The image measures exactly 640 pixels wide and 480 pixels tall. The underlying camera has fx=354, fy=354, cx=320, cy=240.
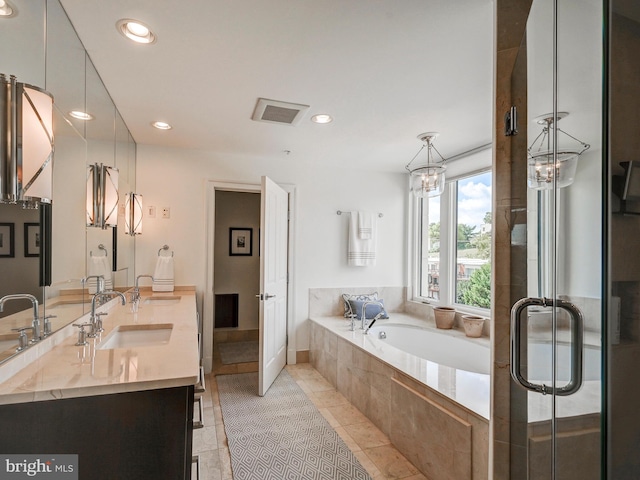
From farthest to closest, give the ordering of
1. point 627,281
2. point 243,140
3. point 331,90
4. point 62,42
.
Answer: point 243,140 < point 331,90 < point 62,42 < point 627,281

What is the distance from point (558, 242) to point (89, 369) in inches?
62.1

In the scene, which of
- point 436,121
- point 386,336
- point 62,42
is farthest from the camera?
point 386,336

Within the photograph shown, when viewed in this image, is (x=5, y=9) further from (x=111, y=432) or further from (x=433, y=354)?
(x=433, y=354)

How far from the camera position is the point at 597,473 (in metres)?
0.69

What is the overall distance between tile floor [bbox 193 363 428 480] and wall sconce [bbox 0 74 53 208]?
1770 mm

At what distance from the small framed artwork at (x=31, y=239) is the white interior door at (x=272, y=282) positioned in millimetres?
1916

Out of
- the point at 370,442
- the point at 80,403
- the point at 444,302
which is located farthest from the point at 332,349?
the point at 80,403

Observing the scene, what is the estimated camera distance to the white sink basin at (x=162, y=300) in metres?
2.95

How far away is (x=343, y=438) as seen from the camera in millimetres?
2467

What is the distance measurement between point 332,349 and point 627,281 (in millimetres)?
3025

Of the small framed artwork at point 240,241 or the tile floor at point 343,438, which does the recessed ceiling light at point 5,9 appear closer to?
the tile floor at point 343,438

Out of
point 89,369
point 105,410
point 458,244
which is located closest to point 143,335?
point 89,369

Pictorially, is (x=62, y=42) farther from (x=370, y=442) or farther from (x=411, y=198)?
(x=411, y=198)

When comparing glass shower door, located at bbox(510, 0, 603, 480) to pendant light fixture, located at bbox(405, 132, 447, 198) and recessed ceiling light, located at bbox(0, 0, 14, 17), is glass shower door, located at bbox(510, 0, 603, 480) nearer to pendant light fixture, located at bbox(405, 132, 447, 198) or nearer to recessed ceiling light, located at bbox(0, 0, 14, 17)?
recessed ceiling light, located at bbox(0, 0, 14, 17)
